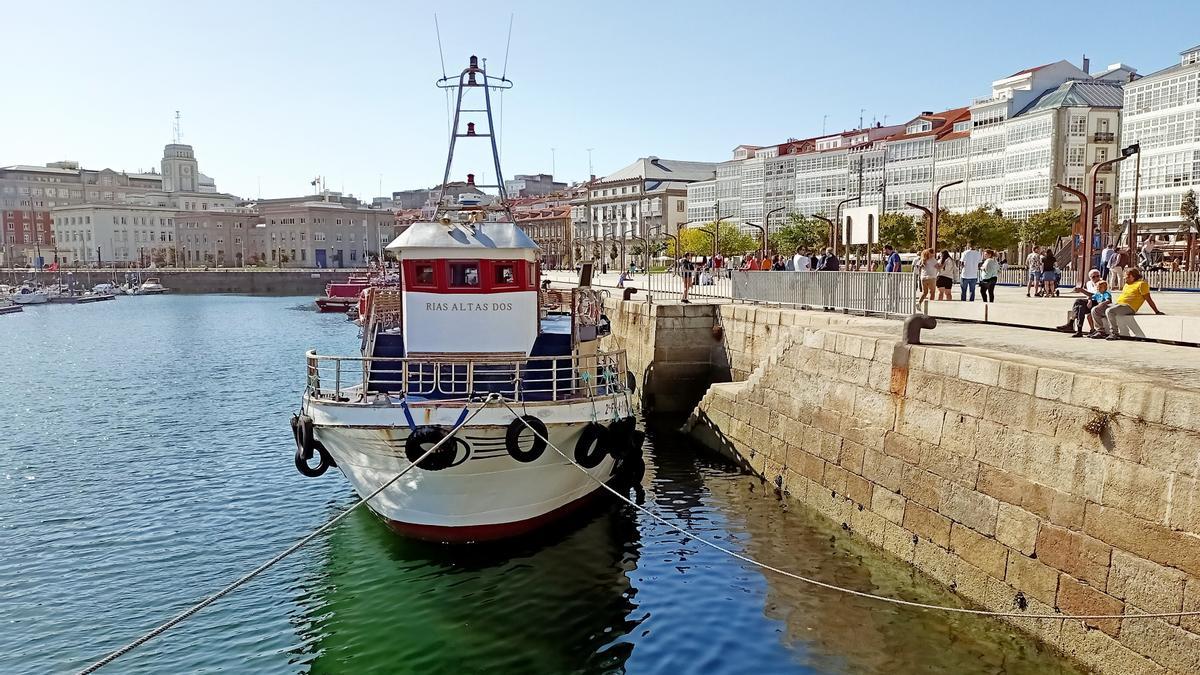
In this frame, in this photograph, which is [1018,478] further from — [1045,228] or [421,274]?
[1045,228]

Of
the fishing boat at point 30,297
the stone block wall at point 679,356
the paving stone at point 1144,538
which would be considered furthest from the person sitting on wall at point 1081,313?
the fishing boat at point 30,297

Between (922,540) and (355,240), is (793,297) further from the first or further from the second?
(355,240)

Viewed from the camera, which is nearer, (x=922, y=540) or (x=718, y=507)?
(x=922, y=540)

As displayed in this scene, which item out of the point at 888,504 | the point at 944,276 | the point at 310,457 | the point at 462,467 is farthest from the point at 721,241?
the point at 462,467

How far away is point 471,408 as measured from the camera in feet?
43.2

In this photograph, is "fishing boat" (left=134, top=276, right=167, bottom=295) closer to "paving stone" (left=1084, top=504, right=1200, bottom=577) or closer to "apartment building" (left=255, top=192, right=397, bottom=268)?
"apartment building" (left=255, top=192, right=397, bottom=268)

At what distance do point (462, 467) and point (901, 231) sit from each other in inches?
2321

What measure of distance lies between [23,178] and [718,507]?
19780 cm

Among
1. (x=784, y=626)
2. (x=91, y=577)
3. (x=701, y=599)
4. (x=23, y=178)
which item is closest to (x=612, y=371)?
(x=701, y=599)

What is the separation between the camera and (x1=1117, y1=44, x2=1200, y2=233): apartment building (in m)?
59.5

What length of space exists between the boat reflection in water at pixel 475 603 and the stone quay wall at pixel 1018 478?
409 centimetres

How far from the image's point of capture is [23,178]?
563 ft

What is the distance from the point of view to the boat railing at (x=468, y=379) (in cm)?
1358

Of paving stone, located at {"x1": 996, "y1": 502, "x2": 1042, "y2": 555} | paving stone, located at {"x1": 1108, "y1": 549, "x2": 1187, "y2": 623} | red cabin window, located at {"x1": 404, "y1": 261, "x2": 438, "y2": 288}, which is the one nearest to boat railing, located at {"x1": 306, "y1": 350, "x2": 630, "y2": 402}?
red cabin window, located at {"x1": 404, "y1": 261, "x2": 438, "y2": 288}
